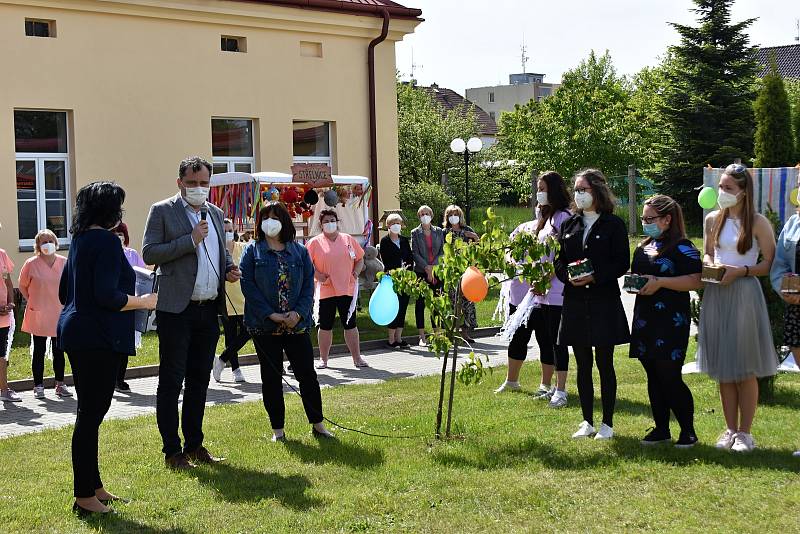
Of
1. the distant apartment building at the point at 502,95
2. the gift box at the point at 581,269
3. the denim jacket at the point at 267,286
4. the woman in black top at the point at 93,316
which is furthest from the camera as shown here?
the distant apartment building at the point at 502,95

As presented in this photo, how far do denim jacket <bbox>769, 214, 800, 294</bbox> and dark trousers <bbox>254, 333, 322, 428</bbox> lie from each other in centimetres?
347

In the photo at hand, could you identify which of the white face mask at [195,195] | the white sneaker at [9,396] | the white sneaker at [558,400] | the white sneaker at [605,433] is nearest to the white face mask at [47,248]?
the white sneaker at [9,396]

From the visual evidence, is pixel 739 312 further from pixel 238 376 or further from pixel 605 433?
pixel 238 376

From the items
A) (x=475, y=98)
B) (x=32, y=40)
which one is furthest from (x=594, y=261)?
Result: (x=475, y=98)

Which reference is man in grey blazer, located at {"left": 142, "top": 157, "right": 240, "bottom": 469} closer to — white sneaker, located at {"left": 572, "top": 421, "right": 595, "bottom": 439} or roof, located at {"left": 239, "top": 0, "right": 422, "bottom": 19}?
white sneaker, located at {"left": 572, "top": 421, "right": 595, "bottom": 439}

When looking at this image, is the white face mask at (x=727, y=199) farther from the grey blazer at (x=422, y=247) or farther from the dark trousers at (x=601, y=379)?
the grey blazer at (x=422, y=247)

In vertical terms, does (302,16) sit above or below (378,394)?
above

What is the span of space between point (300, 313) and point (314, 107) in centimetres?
1437

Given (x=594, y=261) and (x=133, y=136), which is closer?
(x=594, y=261)

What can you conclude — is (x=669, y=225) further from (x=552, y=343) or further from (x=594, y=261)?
(x=552, y=343)

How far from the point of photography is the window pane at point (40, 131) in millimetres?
18141

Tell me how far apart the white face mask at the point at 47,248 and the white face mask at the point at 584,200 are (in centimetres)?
637

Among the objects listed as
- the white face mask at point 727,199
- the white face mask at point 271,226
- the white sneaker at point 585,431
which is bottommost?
the white sneaker at point 585,431

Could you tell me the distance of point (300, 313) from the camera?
7930mm
